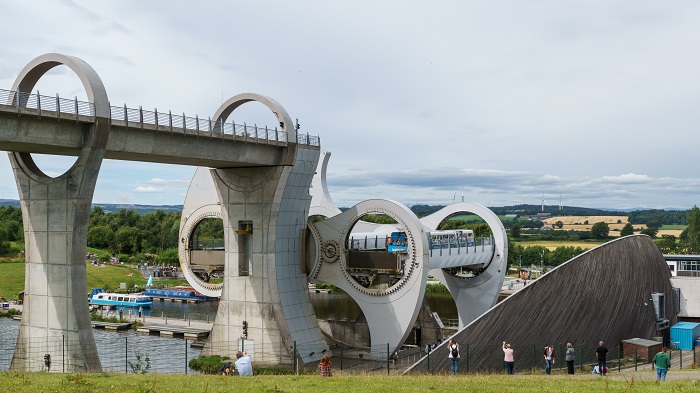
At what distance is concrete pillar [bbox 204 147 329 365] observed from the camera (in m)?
34.9

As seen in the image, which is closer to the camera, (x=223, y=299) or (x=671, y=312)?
(x=223, y=299)

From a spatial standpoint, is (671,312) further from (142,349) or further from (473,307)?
A: (142,349)

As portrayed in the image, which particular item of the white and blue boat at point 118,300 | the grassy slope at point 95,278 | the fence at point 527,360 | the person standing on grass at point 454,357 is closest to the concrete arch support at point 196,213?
the fence at point 527,360

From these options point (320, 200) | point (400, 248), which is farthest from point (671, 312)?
point (320, 200)

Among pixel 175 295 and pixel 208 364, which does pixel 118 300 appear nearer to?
pixel 175 295

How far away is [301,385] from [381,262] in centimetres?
1906

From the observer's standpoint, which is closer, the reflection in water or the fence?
the fence

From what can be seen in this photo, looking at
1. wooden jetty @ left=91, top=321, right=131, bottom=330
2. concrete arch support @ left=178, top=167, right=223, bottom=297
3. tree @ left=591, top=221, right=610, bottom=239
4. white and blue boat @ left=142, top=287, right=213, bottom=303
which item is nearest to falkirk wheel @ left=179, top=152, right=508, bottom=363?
concrete arch support @ left=178, top=167, right=223, bottom=297

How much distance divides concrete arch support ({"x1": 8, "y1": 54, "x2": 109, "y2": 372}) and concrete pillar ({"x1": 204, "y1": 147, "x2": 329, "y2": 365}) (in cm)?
1016

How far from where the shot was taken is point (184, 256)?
141 ft

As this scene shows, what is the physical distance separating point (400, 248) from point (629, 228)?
14376 centimetres

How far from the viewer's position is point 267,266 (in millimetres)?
35188

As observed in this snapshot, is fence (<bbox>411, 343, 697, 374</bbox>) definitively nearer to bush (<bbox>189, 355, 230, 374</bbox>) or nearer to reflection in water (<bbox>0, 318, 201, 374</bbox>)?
bush (<bbox>189, 355, 230, 374</bbox>)

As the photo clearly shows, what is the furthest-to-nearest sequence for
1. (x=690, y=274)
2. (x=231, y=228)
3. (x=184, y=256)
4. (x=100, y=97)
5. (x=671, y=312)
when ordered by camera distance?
(x=690, y=274)
(x=184, y=256)
(x=671, y=312)
(x=231, y=228)
(x=100, y=97)
